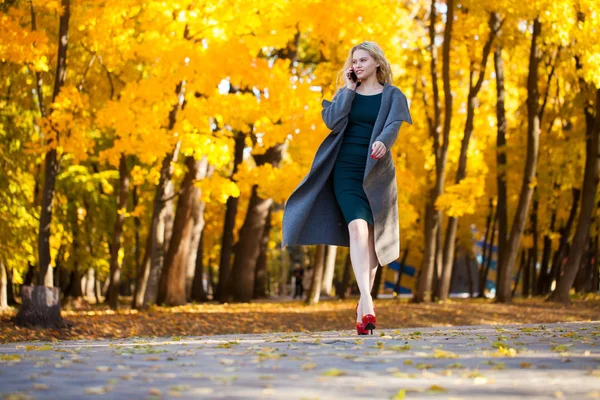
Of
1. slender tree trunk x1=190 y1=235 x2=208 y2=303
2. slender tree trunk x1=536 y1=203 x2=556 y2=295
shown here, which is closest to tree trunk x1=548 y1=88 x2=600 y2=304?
slender tree trunk x1=536 y1=203 x2=556 y2=295

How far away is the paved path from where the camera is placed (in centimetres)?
436

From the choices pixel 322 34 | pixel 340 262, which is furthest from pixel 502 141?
pixel 340 262

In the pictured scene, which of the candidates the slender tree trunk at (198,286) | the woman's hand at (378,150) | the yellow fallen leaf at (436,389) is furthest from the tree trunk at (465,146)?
the yellow fallen leaf at (436,389)

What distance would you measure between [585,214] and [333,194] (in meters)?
14.3

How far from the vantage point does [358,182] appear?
800 centimetres

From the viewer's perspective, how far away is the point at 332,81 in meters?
21.2

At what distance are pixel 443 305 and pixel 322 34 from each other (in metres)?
5.68

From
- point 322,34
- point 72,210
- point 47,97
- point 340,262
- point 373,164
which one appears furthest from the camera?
point 340,262

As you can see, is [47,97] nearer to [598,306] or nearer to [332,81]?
[332,81]

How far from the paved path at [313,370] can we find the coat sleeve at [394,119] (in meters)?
1.50

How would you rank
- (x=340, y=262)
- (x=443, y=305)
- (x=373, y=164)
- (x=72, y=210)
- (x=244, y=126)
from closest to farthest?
(x=373, y=164)
(x=244, y=126)
(x=443, y=305)
(x=72, y=210)
(x=340, y=262)

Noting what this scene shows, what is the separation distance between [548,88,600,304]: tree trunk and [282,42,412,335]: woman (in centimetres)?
1419

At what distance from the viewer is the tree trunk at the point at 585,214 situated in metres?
21.4

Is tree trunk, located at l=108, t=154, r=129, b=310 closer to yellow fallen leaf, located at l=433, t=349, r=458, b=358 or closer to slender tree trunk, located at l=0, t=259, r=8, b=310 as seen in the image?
slender tree trunk, located at l=0, t=259, r=8, b=310
